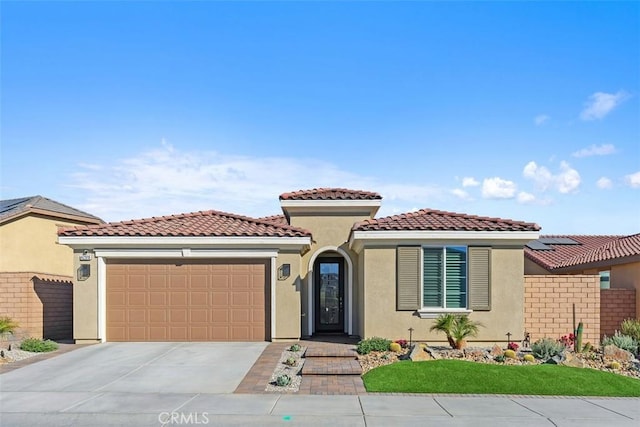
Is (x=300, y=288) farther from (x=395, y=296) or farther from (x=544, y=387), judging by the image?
(x=544, y=387)

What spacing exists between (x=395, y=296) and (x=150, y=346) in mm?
6986

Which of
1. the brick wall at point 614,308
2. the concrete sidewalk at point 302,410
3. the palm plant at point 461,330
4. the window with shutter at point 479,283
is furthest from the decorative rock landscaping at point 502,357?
the brick wall at point 614,308

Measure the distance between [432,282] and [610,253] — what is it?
316 inches

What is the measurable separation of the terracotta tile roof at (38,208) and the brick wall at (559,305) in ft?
58.6

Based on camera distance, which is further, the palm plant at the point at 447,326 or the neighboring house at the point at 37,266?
the neighboring house at the point at 37,266

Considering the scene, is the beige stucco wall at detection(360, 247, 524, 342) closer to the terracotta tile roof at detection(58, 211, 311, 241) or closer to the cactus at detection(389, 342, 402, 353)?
the cactus at detection(389, 342, 402, 353)

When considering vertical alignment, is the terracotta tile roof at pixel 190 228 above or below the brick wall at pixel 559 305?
above

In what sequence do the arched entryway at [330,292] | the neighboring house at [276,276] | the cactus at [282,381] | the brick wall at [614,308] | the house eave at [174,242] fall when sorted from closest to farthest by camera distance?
the cactus at [282,381] → the neighboring house at [276,276] → the house eave at [174,242] → the brick wall at [614,308] → the arched entryway at [330,292]

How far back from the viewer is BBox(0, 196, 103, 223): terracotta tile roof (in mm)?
21359

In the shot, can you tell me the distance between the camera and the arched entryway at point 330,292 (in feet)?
62.2

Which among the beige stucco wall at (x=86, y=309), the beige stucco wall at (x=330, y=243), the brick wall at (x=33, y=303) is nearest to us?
the beige stucco wall at (x=86, y=309)

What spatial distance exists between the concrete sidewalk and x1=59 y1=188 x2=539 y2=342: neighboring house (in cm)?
536

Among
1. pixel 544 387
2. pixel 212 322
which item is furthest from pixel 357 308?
pixel 544 387

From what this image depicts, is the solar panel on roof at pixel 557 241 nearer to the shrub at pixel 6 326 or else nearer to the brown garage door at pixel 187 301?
the brown garage door at pixel 187 301
